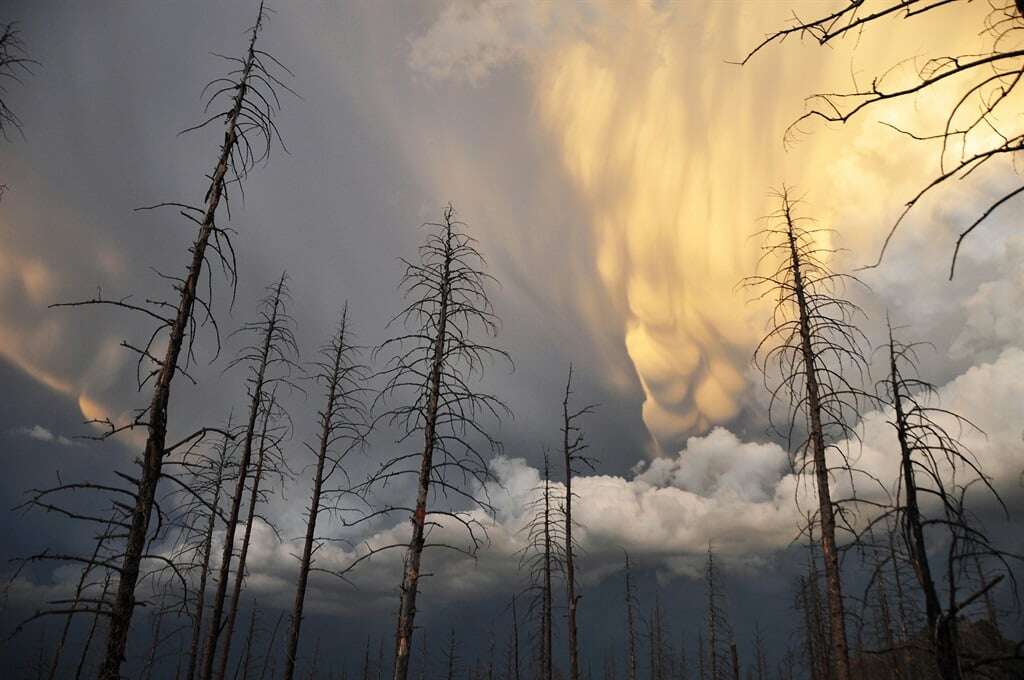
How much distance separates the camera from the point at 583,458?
813 inches

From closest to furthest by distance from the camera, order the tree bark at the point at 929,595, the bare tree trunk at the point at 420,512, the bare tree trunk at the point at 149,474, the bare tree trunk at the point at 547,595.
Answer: the tree bark at the point at 929,595 < the bare tree trunk at the point at 149,474 < the bare tree trunk at the point at 420,512 < the bare tree trunk at the point at 547,595

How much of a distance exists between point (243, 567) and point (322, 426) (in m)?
4.71

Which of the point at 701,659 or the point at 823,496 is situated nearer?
the point at 823,496

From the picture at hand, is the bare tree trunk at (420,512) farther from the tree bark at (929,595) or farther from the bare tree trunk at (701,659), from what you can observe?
the bare tree trunk at (701,659)

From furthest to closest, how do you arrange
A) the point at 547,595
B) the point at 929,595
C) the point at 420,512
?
1. the point at 547,595
2. the point at 420,512
3. the point at 929,595

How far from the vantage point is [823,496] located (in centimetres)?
1220

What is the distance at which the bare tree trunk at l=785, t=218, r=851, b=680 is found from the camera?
11266mm

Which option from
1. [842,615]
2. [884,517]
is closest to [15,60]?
[884,517]

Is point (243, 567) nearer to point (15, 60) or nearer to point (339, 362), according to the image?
point (339, 362)

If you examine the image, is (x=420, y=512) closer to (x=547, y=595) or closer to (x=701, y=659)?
(x=547, y=595)

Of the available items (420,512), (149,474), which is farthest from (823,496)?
(149,474)

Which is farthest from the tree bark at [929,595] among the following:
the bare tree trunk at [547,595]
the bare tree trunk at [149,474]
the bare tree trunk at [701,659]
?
the bare tree trunk at [701,659]

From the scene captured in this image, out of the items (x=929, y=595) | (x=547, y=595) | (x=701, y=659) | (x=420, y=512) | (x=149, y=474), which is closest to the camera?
(x=929, y=595)

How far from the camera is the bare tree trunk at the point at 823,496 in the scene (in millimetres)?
A: 11266
